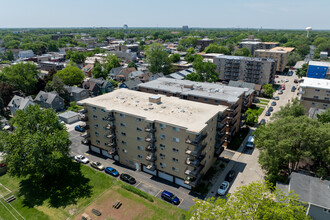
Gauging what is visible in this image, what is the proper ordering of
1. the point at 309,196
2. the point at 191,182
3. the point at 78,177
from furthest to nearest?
the point at 78,177 < the point at 191,182 < the point at 309,196

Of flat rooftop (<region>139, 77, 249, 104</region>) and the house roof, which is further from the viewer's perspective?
Answer: flat rooftop (<region>139, 77, 249, 104</region>)

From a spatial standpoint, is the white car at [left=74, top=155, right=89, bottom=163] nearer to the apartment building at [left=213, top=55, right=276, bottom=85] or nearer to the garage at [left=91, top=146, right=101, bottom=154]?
the garage at [left=91, top=146, right=101, bottom=154]

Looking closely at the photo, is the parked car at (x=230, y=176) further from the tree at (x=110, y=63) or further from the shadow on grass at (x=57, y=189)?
the tree at (x=110, y=63)

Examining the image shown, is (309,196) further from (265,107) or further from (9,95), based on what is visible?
(9,95)

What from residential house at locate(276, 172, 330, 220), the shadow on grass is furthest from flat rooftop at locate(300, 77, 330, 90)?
the shadow on grass

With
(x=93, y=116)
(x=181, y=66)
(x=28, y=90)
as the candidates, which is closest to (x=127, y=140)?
(x=93, y=116)

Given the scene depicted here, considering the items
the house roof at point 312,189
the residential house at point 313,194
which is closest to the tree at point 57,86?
the residential house at point 313,194
